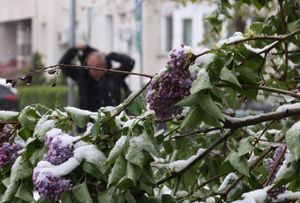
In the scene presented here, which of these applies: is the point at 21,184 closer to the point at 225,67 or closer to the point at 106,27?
the point at 225,67

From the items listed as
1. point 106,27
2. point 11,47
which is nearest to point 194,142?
point 106,27

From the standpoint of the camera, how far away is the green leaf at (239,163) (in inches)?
90.6

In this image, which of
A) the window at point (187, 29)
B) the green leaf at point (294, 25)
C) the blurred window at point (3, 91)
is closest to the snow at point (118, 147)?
the green leaf at point (294, 25)

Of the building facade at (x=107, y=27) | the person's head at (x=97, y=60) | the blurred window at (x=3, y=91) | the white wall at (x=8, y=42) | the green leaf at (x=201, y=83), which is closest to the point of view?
the green leaf at (x=201, y=83)

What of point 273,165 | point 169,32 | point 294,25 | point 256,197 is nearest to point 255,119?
point 273,165

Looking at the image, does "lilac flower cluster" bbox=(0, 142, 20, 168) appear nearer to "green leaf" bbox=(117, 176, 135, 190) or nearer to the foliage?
the foliage

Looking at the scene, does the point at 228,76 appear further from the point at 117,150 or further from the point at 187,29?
the point at 187,29

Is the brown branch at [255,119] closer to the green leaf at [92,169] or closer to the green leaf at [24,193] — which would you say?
the green leaf at [92,169]

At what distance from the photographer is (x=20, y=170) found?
7.70ft

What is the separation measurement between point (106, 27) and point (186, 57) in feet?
99.3

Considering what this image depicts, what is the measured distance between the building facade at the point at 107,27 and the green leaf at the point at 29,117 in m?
18.2

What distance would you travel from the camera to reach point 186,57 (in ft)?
7.09

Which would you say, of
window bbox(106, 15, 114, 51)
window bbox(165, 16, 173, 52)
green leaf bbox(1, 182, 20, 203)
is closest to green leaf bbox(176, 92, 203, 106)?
green leaf bbox(1, 182, 20, 203)

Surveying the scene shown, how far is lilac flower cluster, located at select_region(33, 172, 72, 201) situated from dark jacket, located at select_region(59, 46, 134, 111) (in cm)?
387
